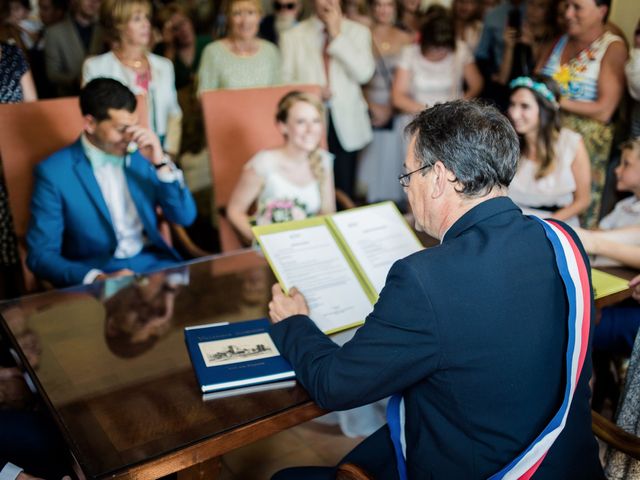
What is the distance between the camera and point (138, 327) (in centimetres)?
183

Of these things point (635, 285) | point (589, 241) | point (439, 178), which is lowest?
point (635, 285)

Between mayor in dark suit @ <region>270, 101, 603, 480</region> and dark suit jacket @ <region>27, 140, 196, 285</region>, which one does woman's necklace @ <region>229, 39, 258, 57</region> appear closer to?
dark suit jacket @ <region>27, 140, 196, 285</region>

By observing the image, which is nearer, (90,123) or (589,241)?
(589,241)

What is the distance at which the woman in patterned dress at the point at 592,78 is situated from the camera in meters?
3.59

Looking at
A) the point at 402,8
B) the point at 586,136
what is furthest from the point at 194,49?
the point at 586,136

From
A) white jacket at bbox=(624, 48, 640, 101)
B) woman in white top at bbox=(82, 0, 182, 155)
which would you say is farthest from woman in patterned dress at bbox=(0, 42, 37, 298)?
white jacket at bbox=(624, 48, 640, 101)

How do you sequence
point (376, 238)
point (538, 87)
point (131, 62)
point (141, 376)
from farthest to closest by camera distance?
point (131, 62) → point (538, 87) → point (376, 238) → point (141, 376)

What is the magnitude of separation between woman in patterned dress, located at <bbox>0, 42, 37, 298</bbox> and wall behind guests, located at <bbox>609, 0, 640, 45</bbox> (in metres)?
3.19

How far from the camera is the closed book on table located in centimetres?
153

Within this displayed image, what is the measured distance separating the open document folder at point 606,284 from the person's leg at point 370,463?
0.80 m

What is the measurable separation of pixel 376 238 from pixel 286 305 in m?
0.45

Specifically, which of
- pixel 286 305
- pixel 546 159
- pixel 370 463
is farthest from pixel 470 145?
pixel 546 159

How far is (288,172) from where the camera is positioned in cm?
301

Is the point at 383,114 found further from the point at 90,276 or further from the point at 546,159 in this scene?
the point at 90,276
